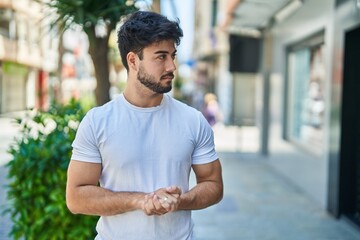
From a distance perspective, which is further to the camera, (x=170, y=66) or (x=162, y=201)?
(x=170, y=66)

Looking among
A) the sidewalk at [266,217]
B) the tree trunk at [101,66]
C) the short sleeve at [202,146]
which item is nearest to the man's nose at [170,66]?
the short sleeve at [202,146]

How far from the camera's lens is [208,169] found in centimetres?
245

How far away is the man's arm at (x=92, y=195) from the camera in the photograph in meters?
2.25

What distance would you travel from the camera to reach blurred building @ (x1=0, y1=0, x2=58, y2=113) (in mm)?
34344

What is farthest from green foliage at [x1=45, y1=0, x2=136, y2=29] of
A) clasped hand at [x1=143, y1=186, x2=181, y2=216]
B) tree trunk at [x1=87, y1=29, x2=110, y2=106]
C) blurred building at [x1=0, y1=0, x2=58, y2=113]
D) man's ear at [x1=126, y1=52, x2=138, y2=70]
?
blurred building at [x1=0, y1=0, x2=58, y2=113]

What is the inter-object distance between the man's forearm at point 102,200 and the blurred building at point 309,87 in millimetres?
5215

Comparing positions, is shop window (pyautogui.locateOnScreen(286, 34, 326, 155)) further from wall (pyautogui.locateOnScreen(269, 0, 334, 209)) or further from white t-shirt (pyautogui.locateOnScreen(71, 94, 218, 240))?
white t-shirt (pyautogui.locateOnScreen(71, 94, 218, 240))

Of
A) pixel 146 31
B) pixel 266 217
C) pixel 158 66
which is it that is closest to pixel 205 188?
pixel 158 66

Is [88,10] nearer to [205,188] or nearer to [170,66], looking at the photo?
[170,66]

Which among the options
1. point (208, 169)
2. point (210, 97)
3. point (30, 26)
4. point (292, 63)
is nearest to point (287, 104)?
point (292, 63)

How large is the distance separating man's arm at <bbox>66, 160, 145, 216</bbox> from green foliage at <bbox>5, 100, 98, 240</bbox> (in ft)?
6.40

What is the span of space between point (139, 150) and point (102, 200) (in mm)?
238

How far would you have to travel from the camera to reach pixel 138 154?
90.7 inches

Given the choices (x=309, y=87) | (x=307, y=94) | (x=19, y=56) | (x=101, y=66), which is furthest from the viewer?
(x=19, y=56)
